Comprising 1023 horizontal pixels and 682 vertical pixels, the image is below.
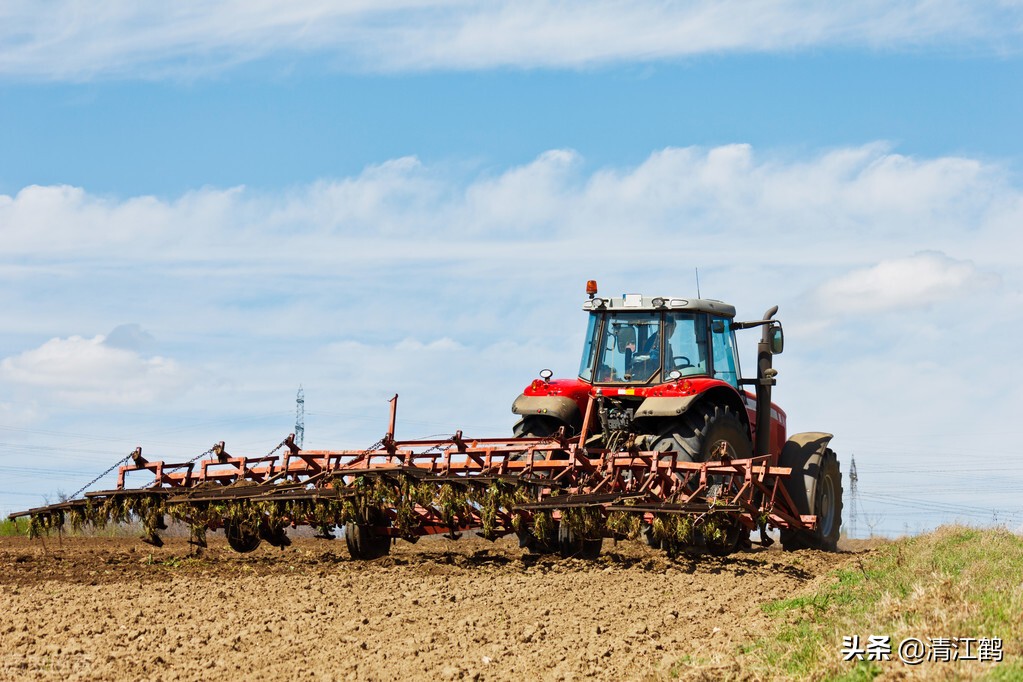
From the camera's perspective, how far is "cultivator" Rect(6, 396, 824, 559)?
9273mm

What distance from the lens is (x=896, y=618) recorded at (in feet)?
20.4

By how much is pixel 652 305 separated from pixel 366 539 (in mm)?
3545

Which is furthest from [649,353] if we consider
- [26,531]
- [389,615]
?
[26,531]

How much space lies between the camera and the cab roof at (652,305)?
37.8 feet

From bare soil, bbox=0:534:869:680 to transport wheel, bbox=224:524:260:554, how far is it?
92 mm

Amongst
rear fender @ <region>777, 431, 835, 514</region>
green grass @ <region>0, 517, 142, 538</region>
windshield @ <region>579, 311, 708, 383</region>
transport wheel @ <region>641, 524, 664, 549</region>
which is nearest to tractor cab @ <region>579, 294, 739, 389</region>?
windshield @ <region>579, 311, 708, 383</region>

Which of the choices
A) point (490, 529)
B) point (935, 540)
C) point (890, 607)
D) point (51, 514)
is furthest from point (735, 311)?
point (51, 514)

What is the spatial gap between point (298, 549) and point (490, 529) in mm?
3031

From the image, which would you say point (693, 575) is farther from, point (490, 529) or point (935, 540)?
point (935, 540)

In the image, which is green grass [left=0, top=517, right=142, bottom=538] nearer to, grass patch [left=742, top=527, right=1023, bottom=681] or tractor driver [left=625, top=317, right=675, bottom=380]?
tractor driver [left=625, top=317, right=675, bottom=380]

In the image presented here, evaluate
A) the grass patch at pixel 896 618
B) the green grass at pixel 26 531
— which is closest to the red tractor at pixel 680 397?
the grass patch at pixel 896 618

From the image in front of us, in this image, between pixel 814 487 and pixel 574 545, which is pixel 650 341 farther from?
pixel 574 545

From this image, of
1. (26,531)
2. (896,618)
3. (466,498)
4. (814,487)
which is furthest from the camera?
(26,531)

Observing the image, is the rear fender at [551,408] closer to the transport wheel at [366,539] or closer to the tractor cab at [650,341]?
the tractor cab at [650,341]
